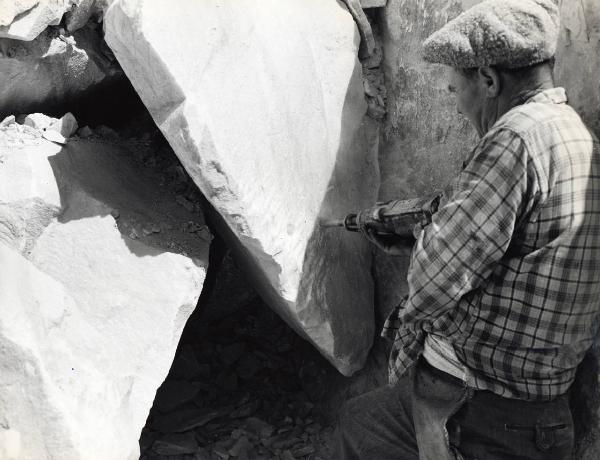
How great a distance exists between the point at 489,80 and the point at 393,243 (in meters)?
0.67

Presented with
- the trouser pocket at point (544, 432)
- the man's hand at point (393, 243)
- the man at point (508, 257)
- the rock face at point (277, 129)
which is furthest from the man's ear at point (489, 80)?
the trouser pocket at point (544, 432)

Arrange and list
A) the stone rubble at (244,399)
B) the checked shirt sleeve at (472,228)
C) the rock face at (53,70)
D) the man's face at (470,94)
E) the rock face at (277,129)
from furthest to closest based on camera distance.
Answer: the stone rubble at (244,399)
the rock face at (53,70)
the rock face at (277,129)
the man's face at (470,94)
the checked shirt sleeve at (472,228)

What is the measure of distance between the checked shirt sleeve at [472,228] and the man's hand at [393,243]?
0.43 meters

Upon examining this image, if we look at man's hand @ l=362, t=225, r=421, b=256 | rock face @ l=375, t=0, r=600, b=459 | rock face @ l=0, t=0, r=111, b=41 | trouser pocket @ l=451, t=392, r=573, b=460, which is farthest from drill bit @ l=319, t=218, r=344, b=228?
rock face @ l=0, t=0, r=111, b=41

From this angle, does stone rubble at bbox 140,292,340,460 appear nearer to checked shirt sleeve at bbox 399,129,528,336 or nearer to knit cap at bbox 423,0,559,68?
checked shirt sleeve at bbox 399,129,528,336

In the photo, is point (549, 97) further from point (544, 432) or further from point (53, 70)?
point (53, 70)

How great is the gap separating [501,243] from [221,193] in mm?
921

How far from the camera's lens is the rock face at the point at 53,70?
258 centimetres

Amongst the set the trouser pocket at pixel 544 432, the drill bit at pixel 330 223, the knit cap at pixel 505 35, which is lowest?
the trouser pocket at pixel 544 432

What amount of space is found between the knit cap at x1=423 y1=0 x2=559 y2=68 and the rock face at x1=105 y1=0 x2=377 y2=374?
2.48 feet

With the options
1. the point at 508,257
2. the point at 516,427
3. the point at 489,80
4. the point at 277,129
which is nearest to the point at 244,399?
the point at 277,129

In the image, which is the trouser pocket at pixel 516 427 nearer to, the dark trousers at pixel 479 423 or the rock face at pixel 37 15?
the dark trousers at pixel 479 423

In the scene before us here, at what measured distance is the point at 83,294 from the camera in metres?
2.44

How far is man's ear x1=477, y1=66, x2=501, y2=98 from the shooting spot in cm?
199
